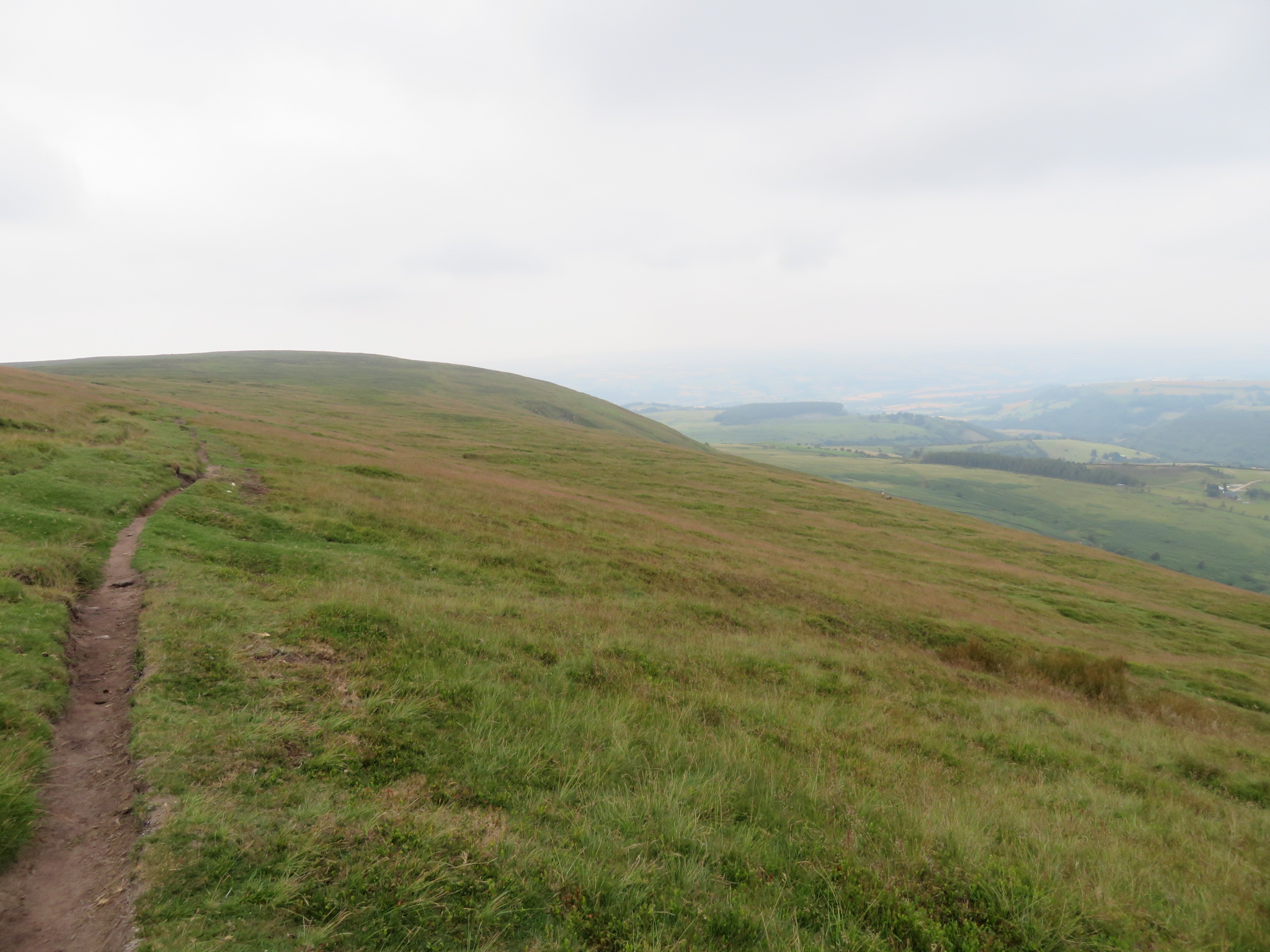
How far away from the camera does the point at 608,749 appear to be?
308 inches

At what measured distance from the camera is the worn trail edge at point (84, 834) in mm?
4211

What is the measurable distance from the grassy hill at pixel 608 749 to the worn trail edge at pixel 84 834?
28 centimetres

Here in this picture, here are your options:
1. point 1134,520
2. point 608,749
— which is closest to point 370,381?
point 608,749

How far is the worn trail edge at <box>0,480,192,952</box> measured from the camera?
4.21m

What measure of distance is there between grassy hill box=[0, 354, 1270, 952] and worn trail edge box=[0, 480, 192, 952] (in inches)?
11.0

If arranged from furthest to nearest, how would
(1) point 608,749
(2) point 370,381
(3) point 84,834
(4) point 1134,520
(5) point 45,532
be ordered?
1. (4) point 1134,520
2. (2) point 370,381
3. (5) point 45,532
4. (1) point 608,749
5. (3) point 84,834

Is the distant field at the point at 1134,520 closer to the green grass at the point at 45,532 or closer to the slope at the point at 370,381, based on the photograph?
the slope at the point at 370,381

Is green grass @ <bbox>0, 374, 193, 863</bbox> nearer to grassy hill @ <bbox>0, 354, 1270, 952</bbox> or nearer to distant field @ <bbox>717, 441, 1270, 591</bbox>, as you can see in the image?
grassy hill @ <bbox>0, 354, 1270, 952</bbox>

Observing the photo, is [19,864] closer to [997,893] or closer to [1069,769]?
[997,893]

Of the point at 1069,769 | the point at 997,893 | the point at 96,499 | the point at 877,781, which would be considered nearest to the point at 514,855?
the point at 997,893

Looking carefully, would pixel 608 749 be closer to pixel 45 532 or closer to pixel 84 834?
pixel 84 834

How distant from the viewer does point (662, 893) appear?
5113 mm

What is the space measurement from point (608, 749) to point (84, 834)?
5634mm

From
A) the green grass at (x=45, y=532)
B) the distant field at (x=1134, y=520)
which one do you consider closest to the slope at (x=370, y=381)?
the green grass at (x=45, y=532)
